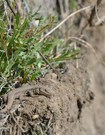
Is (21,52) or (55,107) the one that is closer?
(55,107)

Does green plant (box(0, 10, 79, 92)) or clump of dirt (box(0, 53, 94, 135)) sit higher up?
green plant (box(0, 10, 79, 92))

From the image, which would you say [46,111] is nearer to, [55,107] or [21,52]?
[55,107]

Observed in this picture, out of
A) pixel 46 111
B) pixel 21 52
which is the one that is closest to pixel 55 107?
pixel 46 111

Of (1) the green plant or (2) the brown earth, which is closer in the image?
(2) the brown earth

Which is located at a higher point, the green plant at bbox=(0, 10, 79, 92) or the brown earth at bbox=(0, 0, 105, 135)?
the green plant at bbox=(0, 10, 79, 92)

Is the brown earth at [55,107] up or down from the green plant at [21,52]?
down
